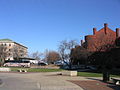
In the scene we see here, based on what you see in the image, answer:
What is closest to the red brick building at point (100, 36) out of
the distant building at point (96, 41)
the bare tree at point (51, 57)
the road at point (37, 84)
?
the distant building at point (96, 41)

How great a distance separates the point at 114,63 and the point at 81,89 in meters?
39.6

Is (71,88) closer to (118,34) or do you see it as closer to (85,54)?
(85,54)

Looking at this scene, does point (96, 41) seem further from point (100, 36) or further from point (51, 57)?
point (51, 57)

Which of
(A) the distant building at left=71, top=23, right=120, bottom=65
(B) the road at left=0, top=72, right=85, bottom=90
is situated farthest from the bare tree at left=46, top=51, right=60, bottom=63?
(B) the road at left=0, top=72, right=85, bottom=90

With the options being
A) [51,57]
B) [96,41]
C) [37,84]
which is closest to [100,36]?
[96,41]

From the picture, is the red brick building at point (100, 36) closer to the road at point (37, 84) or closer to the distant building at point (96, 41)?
the distant building at point (96, 41)

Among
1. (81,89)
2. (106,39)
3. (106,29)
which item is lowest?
(81,89)

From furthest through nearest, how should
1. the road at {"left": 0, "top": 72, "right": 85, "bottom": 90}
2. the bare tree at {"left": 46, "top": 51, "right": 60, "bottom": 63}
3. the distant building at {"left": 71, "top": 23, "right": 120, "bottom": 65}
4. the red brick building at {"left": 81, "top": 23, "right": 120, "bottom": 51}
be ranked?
the bare tree at {"left": 46, "top": 51, "right": 60, "bottom": 63}
the red brick building at {"left": 81, "top": 23, "right": 120, "bottom": 51}
the distant building at {"left": 71, "top": 23, "right": 120, "bottom": 65}
the road at {"left": 0, "top": 72, "right": 85, "bottom": 90}

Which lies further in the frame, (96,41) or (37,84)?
(96,41)

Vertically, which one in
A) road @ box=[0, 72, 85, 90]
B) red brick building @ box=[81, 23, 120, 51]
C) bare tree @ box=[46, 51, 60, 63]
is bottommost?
road @ box=[0, 72, 85, 90]

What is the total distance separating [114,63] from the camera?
178ft

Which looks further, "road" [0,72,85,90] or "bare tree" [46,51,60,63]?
"bare tree" [46,51,60,63]

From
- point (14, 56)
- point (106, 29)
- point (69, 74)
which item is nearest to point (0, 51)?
point (14, 56)

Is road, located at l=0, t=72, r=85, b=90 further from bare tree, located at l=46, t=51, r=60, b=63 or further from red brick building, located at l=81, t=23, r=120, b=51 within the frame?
bare tree, located at l=46, t=51, r=60, b=63
